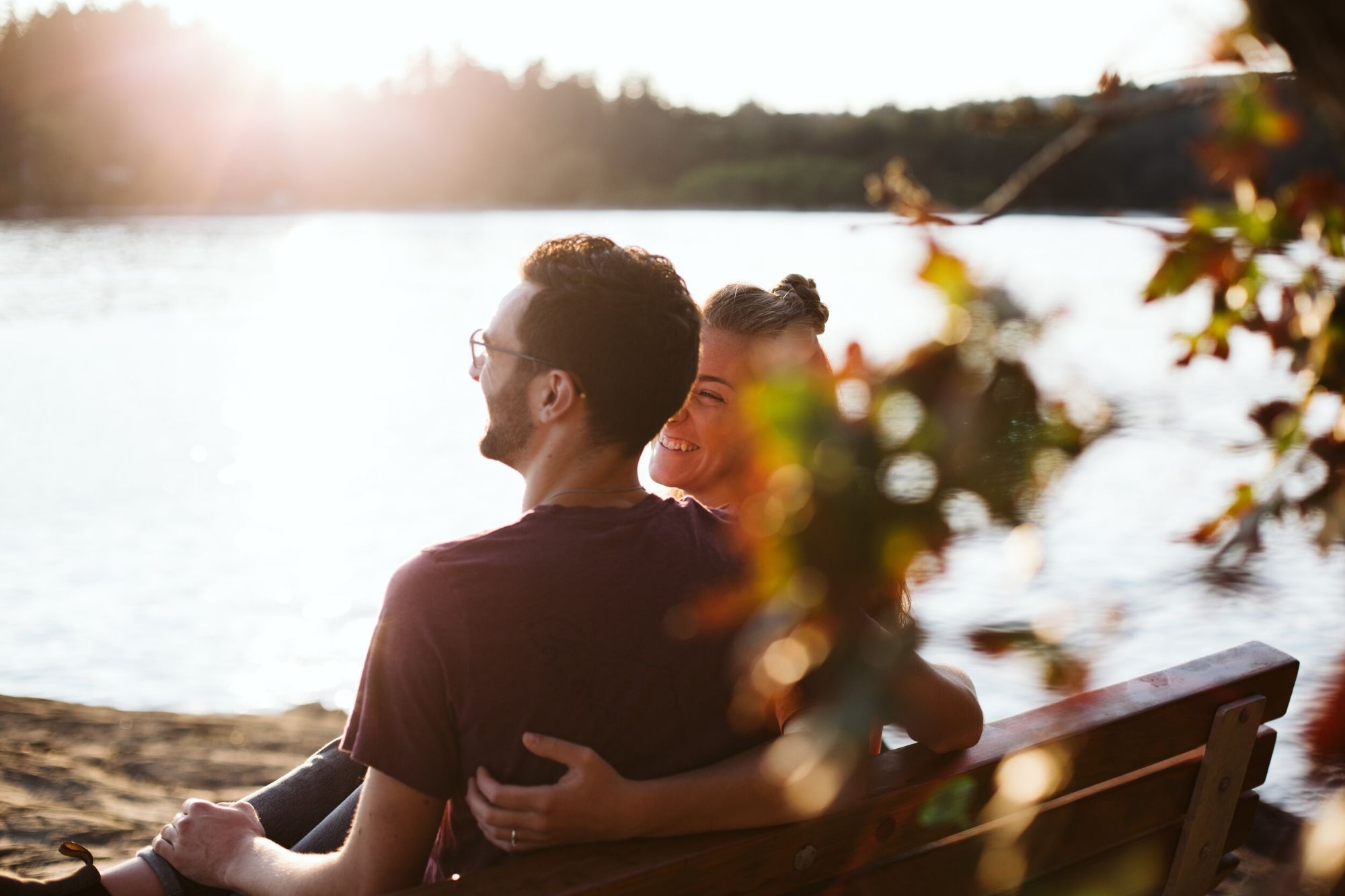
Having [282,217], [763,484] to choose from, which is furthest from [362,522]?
[282,217]

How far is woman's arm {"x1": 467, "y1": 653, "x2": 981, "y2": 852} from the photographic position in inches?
69.7

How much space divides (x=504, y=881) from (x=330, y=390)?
2416cm

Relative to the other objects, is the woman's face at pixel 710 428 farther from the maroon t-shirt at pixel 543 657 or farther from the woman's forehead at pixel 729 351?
the maroon t-shirt at pixel 543 657

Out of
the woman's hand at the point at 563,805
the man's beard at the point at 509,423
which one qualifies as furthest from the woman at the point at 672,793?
the man's beard at the point at 509,423

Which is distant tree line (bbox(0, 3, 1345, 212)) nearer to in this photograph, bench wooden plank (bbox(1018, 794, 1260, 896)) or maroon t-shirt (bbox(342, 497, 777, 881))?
bench wooden plank (bbox(1018, 794, 1260, 896))

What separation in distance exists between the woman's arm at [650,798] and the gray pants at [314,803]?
27.9 inches

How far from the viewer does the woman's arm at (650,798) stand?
1.77 m

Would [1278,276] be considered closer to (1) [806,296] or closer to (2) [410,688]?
(2) [410,688]

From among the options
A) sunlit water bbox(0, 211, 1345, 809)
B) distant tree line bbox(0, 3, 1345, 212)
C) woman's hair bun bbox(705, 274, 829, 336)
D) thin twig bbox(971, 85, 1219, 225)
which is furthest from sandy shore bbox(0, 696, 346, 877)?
distant tree line bbox(0, 3, 1345, 212)

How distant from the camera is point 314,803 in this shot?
2598mm

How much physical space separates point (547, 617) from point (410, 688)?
22 centimetres

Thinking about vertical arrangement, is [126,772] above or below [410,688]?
below

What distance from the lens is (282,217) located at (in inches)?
2670

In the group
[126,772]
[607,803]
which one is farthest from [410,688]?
[126,772]
